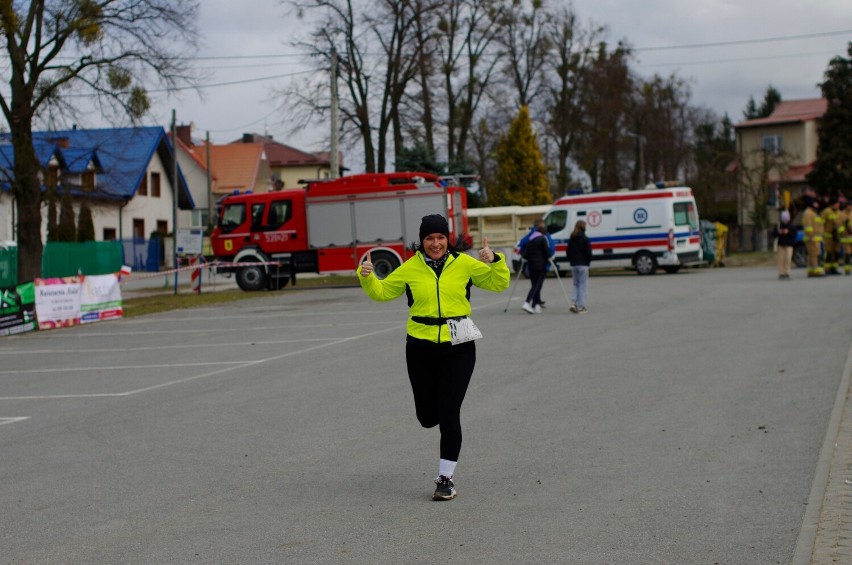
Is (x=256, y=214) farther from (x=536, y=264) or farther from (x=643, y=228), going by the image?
(x=536, y=264)

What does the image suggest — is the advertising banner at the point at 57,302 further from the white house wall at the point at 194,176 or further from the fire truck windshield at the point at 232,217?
the white house wall at the point at 194,176

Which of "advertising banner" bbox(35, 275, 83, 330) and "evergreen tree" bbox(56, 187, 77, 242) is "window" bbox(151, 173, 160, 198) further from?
"advertising banner" bbox(35, 275, 83, 330)

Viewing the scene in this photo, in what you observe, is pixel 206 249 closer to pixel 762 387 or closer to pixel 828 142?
pixel 828 142

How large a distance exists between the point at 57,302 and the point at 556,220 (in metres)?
18.3

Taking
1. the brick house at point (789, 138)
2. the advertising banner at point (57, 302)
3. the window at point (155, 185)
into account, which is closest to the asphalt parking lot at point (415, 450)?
the advertising banner at point (57, 302)

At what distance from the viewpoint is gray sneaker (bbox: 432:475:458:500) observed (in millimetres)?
7156

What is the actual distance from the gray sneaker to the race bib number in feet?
2.82

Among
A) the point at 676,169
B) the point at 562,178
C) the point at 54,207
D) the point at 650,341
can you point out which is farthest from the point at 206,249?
the point at 650,341

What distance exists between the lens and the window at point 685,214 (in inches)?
1411

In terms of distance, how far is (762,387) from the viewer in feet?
38.9

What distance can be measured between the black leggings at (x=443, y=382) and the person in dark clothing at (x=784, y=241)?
905 inches

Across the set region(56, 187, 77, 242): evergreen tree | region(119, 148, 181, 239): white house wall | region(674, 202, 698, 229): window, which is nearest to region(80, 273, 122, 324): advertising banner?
region(674, 202, 698, 229): window

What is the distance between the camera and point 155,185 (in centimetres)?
6369

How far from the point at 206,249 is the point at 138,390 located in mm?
49397
